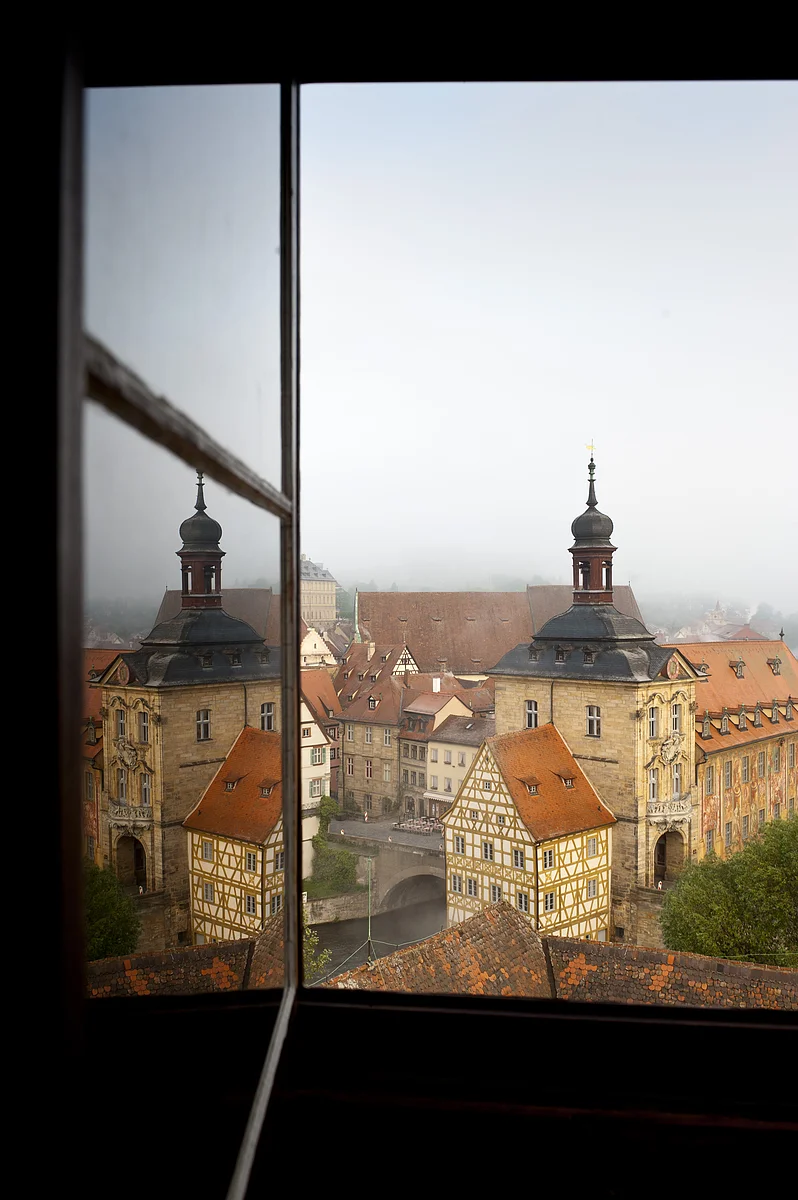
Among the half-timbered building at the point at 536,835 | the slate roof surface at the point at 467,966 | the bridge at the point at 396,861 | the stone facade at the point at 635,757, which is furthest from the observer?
the bridge at the point at 396,861

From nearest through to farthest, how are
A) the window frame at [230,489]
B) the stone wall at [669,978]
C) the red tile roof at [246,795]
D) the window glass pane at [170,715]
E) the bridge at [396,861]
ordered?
the window frame at [230,489], the window glass pane at [170,715], the red tile roof at [246,795], the stone wall at [669,978], the bridge at [396,861]

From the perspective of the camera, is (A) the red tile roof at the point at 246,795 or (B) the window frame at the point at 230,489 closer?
(B) the window frame at the point at 230,489

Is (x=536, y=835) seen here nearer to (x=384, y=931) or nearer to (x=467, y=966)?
(x=467, y=966)

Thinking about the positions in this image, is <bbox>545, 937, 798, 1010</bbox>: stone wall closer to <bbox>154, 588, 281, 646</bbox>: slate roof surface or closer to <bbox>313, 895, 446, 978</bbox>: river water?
<bbox>154, 588, 281, 646</bbox>: slate roof surface

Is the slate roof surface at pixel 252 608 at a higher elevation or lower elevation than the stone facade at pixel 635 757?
higher

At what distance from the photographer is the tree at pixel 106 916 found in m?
0.49

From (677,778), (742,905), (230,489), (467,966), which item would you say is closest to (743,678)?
(677,778)

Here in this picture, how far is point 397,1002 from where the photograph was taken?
104 cm

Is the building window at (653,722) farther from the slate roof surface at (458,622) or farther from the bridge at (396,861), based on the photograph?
the bridge at (396,861)

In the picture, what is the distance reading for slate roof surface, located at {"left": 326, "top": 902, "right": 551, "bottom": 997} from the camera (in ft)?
11.8

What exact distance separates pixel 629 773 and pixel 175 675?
16.9ft

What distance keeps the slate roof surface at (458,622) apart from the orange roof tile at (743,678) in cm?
99

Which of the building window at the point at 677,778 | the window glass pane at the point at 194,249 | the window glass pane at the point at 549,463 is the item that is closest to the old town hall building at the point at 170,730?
the window glass pane at the point at 194,249

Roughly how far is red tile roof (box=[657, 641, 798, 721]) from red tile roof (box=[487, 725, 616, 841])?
91 cm
